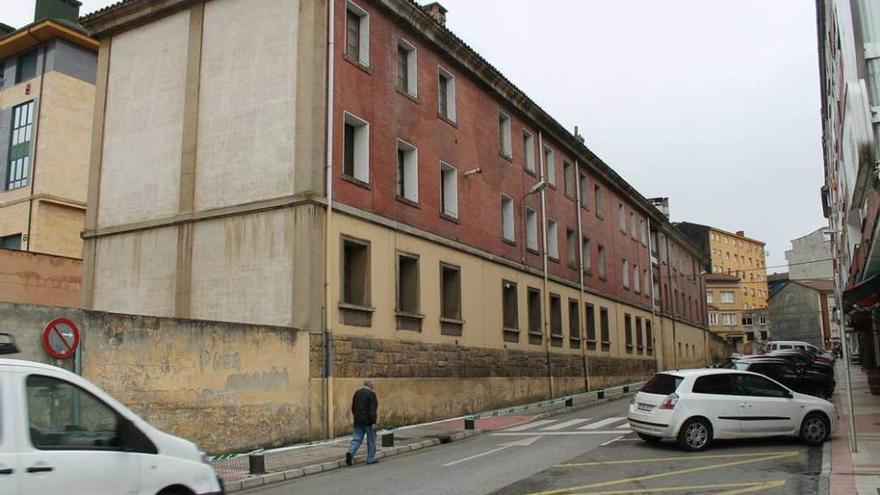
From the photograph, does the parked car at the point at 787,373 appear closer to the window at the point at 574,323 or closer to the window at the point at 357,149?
the window at the point at 574,323

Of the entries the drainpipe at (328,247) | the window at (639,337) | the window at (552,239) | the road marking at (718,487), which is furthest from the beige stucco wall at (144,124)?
the window at (639,337)

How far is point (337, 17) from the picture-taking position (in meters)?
20.1

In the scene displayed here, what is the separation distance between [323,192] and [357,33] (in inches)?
214

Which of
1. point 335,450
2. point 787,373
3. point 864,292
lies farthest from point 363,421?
point 787,373

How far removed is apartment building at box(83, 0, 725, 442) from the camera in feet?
61.3

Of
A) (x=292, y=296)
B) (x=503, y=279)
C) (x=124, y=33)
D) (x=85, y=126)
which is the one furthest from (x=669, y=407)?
(x=85, y=126)

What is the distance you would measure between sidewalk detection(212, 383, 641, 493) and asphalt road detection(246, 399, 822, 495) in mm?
356

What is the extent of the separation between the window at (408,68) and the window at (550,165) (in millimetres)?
11141

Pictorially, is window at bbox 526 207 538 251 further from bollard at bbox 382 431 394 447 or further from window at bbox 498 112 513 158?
bollard at bbox 382 431 394 447

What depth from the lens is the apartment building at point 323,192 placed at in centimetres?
1869

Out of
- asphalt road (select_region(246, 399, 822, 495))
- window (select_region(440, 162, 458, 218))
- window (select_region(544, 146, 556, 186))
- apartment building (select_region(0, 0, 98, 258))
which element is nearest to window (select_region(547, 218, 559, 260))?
window (select_region(544, 146, 556, 186))

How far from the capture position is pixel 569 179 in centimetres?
3628

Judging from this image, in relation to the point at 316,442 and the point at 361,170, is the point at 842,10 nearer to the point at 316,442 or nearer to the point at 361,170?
the point at 361,170

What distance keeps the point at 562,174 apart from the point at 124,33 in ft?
65.1
